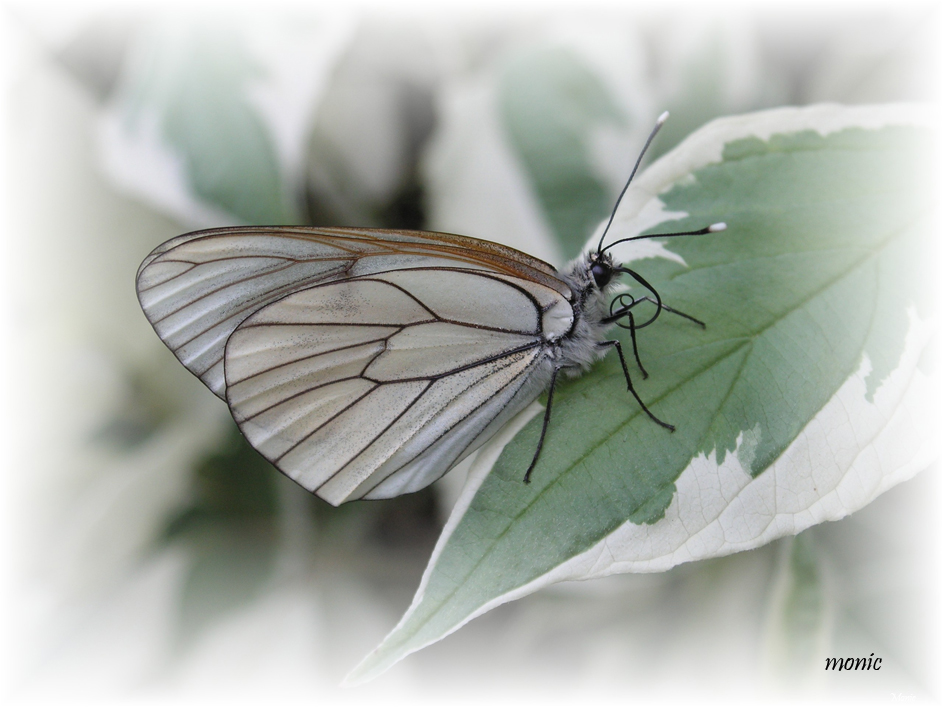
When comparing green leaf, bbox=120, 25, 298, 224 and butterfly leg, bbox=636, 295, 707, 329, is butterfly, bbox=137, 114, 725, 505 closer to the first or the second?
butterfly leg, bbox=636, 295, 707, 329

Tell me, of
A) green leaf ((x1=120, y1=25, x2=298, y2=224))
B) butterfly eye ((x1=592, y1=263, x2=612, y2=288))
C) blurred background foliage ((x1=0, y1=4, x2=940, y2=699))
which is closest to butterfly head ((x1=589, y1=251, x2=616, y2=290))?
butterfly eye ((x1=592, y1=263, x2=612, y2=288))

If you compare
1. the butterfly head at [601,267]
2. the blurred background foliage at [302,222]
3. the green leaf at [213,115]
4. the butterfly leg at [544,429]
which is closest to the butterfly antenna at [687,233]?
the butterfly head at [601,267]

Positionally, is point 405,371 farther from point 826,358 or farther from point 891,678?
point 891,678

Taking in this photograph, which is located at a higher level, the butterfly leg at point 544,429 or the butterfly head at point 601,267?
the butterfly head at point 601,267

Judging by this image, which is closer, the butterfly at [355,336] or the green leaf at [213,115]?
the butterfly at [355,336]

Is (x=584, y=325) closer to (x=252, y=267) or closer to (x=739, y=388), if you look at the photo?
(x=739, y=388)

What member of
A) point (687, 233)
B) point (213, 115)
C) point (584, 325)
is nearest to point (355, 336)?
point (584, 325)

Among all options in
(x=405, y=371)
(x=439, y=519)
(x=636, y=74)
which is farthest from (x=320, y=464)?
(x=636, y=74)

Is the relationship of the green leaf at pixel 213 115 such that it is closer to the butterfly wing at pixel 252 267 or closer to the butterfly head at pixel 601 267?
the butterfly wing at pixel 252 267
